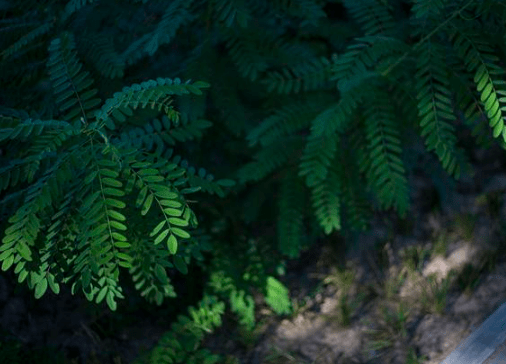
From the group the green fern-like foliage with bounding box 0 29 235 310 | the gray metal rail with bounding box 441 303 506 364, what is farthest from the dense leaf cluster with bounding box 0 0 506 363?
the gray metal rail with bounding box 441 303 506 364

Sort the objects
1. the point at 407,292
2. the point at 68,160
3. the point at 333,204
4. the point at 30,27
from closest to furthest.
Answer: the point at 68,160 → the point at 30,27 → the point at 333,204 → the point at 407,292

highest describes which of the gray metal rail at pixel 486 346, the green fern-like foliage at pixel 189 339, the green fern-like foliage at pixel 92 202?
the green fern-like foliage at pixel 92 202

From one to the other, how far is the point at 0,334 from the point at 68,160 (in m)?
1.21

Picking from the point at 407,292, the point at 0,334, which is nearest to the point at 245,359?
the point at 407,292

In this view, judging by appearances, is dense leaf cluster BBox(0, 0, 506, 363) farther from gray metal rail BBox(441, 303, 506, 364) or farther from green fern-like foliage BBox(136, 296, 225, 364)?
gray metal rail BBox(441, 303, 506, 364)

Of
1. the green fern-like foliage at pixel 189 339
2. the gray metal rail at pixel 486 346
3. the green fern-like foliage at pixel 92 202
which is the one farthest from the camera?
the green fern-like foliage at pixel 189 339

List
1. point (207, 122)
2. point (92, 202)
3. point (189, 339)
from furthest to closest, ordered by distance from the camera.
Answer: point (189, 339)
point (207, 122)
point (92, 202)

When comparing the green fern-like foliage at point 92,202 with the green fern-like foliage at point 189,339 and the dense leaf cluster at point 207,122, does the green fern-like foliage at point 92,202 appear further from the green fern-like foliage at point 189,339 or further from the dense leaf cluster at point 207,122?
the green fern-like foliage at point 189,339

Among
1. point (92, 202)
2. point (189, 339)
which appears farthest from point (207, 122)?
point (189, 339)

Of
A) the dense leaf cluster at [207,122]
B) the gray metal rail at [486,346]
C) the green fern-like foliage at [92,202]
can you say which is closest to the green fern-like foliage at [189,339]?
the dense leaf cluster at [207,122]

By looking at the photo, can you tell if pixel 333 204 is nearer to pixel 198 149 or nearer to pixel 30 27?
pixel 198 149

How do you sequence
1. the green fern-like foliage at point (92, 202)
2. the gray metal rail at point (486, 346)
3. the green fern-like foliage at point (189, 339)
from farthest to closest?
the green fern-like foliage at point (189, 339), the gray metal rail at point (486, 346), the green fern-like foliage at point (92, 202)

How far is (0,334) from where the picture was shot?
2959 millimetres

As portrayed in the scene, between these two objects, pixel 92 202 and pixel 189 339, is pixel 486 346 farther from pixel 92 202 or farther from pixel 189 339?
pixel 92 202
